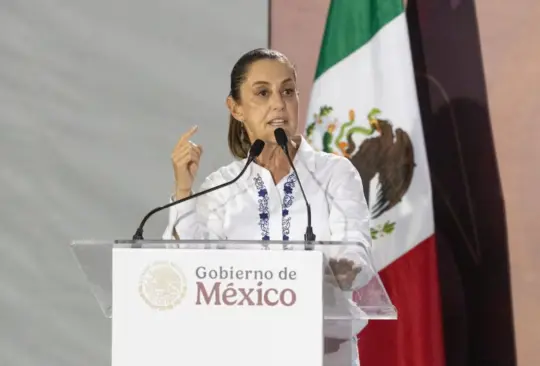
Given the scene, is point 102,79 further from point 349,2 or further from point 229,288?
point 229,288

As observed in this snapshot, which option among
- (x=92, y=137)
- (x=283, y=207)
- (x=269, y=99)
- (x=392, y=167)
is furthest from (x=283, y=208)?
(x=92, y=137)

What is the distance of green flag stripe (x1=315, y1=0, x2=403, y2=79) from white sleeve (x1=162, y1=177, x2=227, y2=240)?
954mm

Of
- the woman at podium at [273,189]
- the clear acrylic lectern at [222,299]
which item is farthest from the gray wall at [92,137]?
the clear acrylic lectern at [222,299]

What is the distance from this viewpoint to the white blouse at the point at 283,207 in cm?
186

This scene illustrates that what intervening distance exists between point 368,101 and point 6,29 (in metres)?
1.56

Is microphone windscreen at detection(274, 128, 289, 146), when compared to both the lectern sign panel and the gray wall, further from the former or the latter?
the gray wall

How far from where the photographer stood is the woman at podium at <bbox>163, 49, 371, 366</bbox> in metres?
1.87

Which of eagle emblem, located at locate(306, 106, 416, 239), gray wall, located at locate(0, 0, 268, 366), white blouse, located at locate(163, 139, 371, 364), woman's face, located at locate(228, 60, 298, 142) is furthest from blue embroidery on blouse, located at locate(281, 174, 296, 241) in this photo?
gray wall, located at locate(0, 0, 268, 366)

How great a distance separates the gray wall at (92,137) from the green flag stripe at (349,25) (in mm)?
434

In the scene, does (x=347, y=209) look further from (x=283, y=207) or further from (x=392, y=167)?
(x=392, y=167)

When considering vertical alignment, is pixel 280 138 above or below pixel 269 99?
below

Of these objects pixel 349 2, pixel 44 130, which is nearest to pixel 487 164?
pixel 349 2

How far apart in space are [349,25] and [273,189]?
1021 mm

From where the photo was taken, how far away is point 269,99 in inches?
75.2
